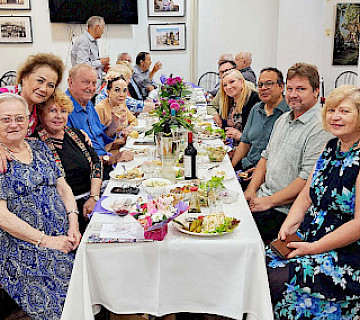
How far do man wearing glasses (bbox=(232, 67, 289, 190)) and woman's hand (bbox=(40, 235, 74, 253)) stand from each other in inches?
56.1

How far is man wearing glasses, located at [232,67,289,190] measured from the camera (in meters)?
3.16

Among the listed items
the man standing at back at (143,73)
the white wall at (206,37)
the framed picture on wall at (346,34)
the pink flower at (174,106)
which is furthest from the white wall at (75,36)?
the pink flower at (174,106)

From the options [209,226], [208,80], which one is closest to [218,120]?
[209,226]

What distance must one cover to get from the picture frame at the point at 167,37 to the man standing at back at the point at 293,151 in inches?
241

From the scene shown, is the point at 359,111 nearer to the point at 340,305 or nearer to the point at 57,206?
A: the point at 340,305

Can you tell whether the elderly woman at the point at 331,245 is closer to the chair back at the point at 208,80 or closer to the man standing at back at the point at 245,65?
the man standing at back at the point at 245,65

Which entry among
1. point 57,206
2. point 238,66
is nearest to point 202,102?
point 238,66

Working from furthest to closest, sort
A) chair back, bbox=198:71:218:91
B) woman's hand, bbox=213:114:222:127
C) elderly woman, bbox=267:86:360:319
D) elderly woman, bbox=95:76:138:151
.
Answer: chair back, bbox=198:71:218:91 < woman's hand, bbox=213:114:222:127 < elderly woman, bbox=95:76:138:151 < elderly woman, bbox=267:86:360:319

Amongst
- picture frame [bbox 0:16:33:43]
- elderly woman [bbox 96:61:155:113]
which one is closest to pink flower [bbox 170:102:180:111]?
elderly woman [bbox 96:61:155:113]

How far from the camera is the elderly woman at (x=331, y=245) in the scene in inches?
70.3

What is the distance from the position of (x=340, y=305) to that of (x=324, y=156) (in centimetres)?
66

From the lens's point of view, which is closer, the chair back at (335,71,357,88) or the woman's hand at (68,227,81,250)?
the woman's hand at (68,227,81,250)

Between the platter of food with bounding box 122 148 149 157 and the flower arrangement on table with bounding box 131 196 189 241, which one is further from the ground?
the flower arrangement on table with bounding box 131 196 189 241

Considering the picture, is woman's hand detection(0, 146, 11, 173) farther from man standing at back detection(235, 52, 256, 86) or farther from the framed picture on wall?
the framed picture on wall
